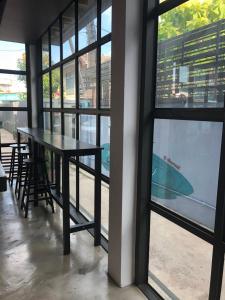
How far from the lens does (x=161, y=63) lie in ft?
5.96

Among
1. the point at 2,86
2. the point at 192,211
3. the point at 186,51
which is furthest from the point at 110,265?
the point at 2,86

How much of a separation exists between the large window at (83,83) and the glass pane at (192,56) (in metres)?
0.86

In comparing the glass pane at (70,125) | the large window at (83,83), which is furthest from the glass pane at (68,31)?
the glass pane at (70,125)

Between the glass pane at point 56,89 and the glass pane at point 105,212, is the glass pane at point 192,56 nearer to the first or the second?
the glass pane at point 105,212

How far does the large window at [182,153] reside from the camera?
4.68 feet

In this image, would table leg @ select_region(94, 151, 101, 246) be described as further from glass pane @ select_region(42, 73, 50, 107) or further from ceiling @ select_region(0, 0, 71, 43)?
glass pane @ select_region(42, 73, 50, 107)

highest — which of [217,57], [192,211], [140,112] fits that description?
[217,57]

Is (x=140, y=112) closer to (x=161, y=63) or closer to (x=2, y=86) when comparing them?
(x=161, y=63)

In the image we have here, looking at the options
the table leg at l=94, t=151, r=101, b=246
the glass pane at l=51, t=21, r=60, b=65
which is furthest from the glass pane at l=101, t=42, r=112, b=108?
the glass pane at l=51, t=21, r=60, b=65

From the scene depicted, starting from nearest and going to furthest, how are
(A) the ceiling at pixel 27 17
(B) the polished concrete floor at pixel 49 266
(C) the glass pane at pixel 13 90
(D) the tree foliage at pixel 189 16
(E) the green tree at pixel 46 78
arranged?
(D) the tree foliage at pixel 189 16 → (B) the polished concrete floor at pixel 49 266 → (A) the ceiling at pixel 27 17 → (E) the green tree at pixel 46 78 → (C) the glass pane at pixel 13 90

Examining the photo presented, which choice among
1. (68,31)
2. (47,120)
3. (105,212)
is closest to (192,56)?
(105,212)

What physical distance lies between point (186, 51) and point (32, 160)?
276 cm

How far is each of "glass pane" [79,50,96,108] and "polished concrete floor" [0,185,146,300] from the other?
5.20 feet

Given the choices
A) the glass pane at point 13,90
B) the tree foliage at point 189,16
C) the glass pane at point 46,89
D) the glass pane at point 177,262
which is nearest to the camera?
the tree foliage at point 189,16
